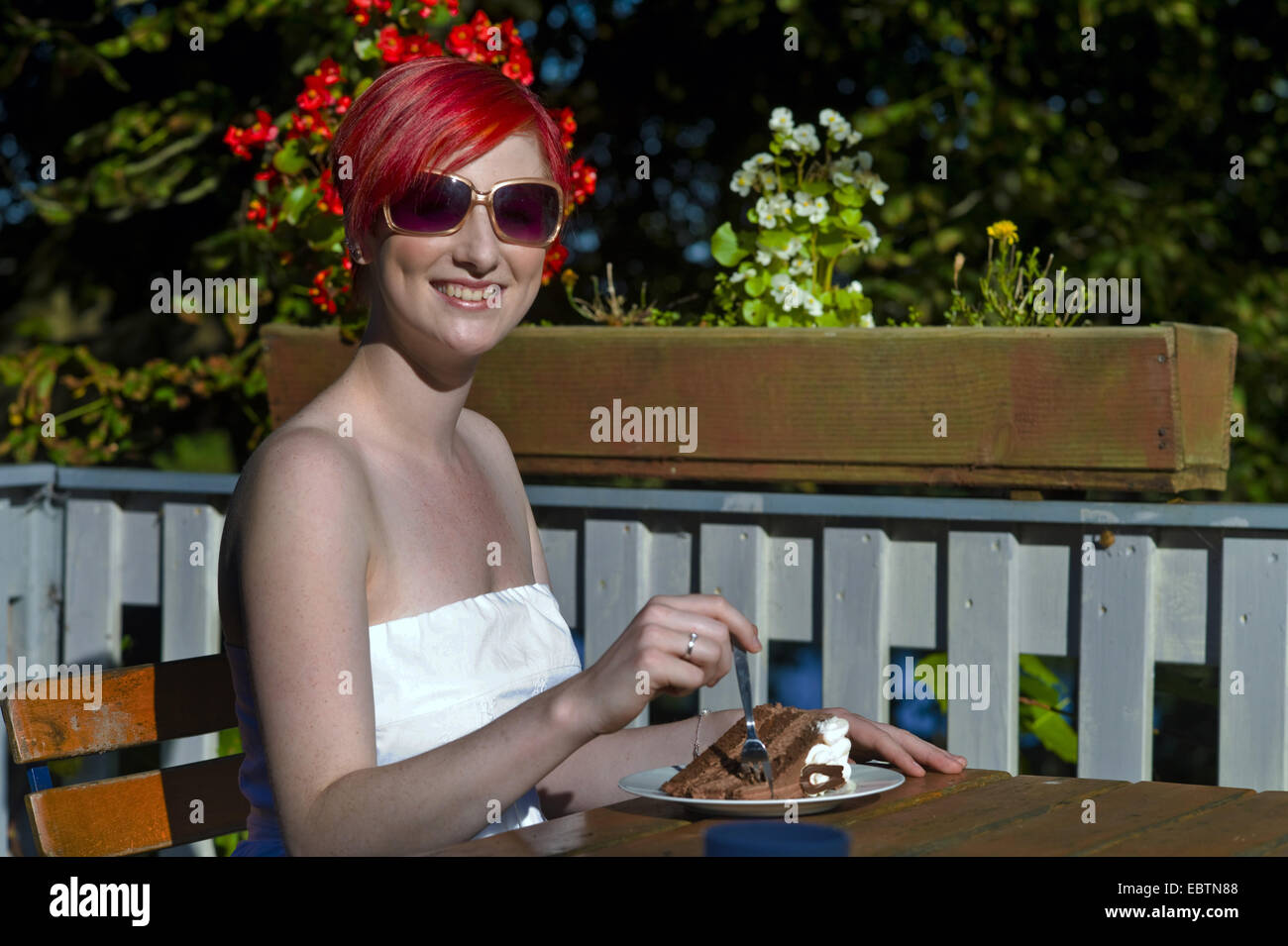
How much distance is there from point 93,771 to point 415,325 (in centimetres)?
224

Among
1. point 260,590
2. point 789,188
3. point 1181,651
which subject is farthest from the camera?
point 789,188

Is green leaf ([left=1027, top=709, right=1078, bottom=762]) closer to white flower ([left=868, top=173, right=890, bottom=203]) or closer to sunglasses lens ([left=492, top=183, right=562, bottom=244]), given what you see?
white flower ([left=868, top=173, right=890, bottom=203])

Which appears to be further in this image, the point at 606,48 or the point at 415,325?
the point at 606,48

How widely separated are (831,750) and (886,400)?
1.06 metres

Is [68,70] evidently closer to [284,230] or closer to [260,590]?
[284,230]

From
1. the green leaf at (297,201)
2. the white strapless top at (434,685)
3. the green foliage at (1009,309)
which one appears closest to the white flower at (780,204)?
the green foliage at (1009,309)

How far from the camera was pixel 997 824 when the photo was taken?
156cm

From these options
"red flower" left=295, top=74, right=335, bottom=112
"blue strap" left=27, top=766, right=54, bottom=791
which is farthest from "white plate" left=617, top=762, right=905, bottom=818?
"red flower" left=295, top=74, right=335, bottom=112

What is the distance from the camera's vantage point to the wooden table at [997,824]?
4.70ft

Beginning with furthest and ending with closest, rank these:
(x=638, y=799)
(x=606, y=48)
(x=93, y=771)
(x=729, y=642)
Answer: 1. (x=606, y=48)
2. (x=93, y=771)
3. (x=638, y=799)
4. (x=729, y=642)

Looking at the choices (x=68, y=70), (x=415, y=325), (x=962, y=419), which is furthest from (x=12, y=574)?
(x=962, y=419)

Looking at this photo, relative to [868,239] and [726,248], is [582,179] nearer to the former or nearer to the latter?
[726,248]

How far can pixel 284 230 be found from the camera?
3.28 metres

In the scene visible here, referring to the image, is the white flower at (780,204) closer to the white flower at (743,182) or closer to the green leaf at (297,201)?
the white flower at (743,182)
